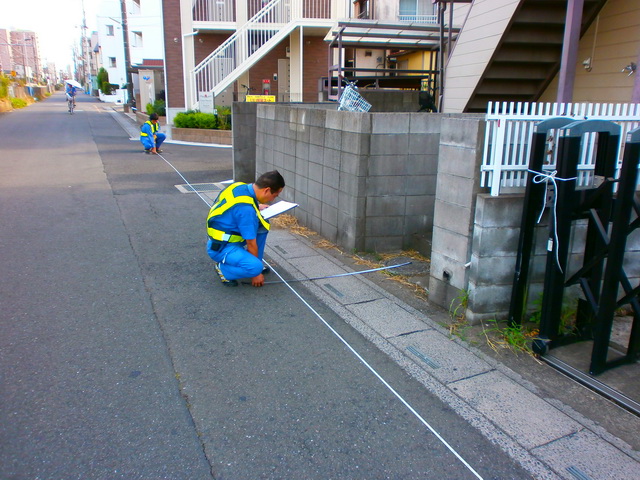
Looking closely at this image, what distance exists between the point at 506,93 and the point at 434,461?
8.14m

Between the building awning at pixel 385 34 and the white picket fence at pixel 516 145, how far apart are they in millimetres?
7231

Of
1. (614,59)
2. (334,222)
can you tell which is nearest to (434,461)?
(334,222)

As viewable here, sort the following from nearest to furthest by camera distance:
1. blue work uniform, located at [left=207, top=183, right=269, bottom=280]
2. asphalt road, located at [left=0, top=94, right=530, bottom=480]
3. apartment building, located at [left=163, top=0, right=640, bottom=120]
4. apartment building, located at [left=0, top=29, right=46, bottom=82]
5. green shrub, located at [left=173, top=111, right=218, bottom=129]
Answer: asphalt road, located at [left=0, top=94, right=530, bottom=480] → blue work uniform, located at [left=207, top=183, right=269, bottom=280] → apartment building, located at [left=163, top=0, right=640, bottom=120] → green shrub, located at [left=173, top=111, right=218, bottom=129] → apartment building, located at [left=0, top=29, right=46, bottom=82]

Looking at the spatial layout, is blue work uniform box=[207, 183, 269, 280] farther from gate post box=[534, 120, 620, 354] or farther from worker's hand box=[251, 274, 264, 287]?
gate post box=[534, 120, 620, 354]

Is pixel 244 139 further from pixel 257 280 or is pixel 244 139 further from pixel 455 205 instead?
pixel 455 205

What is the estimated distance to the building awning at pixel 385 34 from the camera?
11.2 metres

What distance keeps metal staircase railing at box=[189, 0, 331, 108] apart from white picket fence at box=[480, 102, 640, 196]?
16.3 m

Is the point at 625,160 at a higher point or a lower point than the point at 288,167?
higher

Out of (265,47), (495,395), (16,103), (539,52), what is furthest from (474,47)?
(16,103)

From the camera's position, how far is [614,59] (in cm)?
784

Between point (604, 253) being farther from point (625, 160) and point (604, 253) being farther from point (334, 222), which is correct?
Answer: point (334, 222)

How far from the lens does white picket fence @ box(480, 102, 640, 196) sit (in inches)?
170

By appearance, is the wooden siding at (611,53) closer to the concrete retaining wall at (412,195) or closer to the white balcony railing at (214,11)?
the concrete retaining wall at (412,195)

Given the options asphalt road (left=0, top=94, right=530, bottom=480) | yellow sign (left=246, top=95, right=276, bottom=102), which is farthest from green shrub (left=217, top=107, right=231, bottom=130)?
asphalt road (left=0, top=94, right=530, bottom=480)
